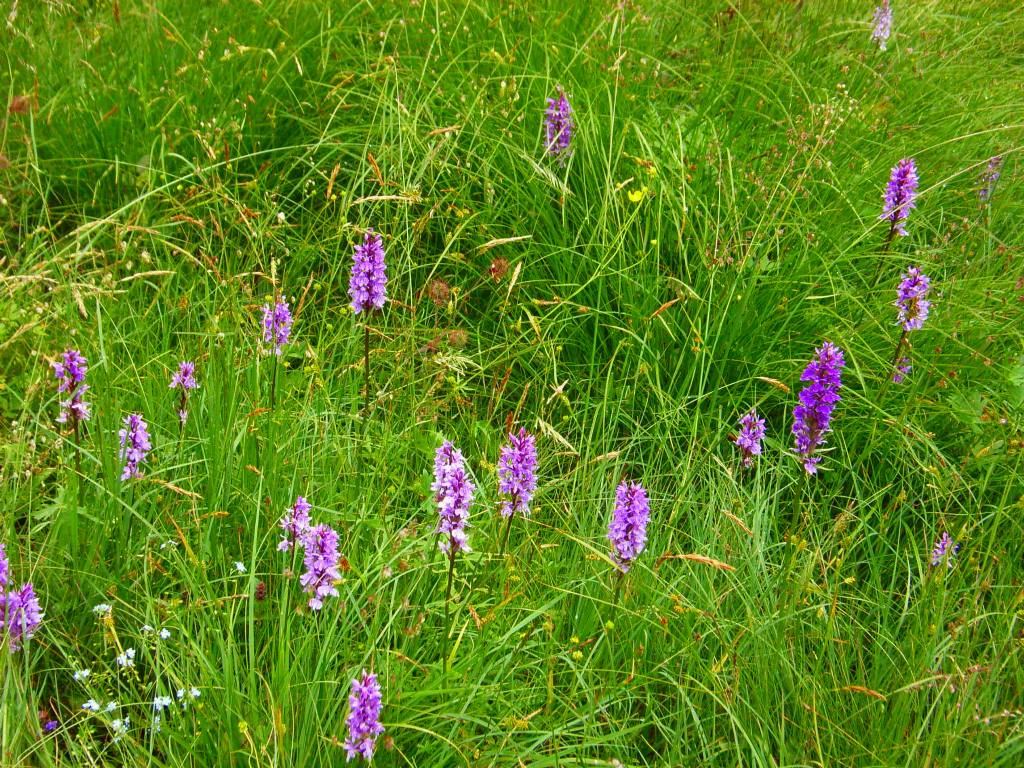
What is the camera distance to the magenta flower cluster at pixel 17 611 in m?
1.89

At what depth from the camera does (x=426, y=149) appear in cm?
346

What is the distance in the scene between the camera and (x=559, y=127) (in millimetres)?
3521

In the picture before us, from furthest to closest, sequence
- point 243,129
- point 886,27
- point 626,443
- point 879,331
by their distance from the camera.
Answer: point 886,27, point 243,129, point 879,331, point 626,443

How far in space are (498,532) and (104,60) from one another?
2.86 m

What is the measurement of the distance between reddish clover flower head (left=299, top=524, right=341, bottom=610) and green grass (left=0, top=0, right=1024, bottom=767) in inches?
1.8

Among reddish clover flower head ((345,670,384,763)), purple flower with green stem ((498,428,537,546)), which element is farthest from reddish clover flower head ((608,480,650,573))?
reddish clover flower head ((345,670,384,763))

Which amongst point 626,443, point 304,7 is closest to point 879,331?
point 626,443

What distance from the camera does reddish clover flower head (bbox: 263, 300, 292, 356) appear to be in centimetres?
264

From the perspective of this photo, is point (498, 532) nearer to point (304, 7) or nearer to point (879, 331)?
point (879, 331)

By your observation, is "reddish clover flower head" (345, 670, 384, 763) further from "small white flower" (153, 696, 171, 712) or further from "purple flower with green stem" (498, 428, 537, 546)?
"purple flower with green stem" (498, 428, 537, 546)

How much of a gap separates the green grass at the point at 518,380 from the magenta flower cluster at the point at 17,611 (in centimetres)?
10

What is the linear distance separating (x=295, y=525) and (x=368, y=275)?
74cm

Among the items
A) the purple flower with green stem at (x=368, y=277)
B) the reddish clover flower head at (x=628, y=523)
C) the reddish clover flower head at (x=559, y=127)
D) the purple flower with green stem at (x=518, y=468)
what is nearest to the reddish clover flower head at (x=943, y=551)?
the reddish clover flower head at (x=628, y=523)

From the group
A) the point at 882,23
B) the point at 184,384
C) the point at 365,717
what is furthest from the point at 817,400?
the point at 882,23
